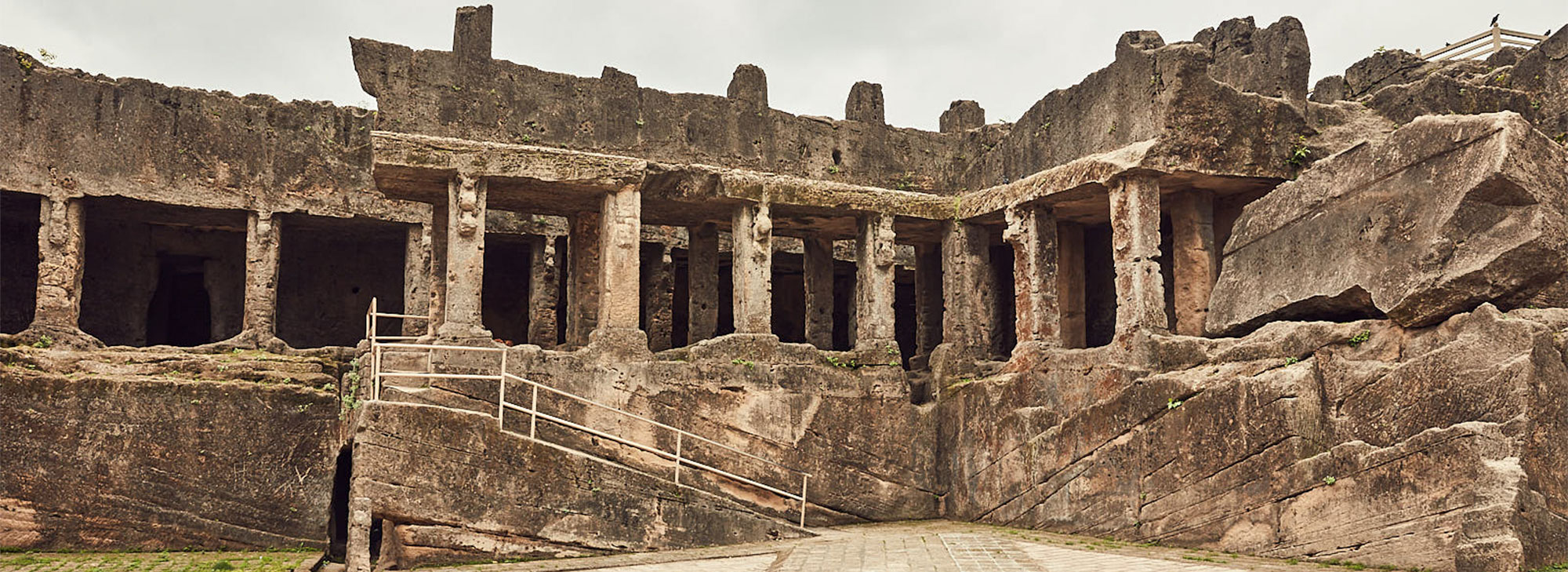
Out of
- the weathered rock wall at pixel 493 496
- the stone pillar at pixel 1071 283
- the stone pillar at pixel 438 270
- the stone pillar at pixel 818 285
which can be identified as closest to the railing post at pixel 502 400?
the weathered rock wall at pixel 493 496

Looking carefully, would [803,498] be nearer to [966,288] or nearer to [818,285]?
[966,288]

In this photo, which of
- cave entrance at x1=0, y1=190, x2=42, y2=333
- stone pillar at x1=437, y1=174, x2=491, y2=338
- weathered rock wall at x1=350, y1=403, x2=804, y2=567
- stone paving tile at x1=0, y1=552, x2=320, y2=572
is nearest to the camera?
weathered rock wall at x1=350, y1=403, x2=804, y2=567

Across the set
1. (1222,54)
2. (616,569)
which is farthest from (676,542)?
(1222,54)

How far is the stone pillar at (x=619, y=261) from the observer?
15.3 m

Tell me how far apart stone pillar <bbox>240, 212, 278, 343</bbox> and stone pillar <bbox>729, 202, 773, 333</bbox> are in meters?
8.30

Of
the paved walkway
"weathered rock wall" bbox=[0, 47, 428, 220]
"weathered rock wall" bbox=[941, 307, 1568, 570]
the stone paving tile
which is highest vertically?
"weathered rock wall" bbox=[0, 47, 428, 220]

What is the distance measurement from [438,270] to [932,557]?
8.02 meters

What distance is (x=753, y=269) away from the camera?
16.4m

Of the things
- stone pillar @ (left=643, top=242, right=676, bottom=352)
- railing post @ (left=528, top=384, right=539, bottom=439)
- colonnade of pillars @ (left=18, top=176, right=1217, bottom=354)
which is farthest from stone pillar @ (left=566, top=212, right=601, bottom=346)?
stone pillar @ (left=643, top=242, right=676, bottom=352)

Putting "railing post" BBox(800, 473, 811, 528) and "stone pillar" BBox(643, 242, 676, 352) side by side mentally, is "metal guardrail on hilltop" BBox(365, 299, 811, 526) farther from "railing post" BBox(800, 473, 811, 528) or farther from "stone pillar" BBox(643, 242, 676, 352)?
"stone pillar" BBox(643, 242, 676, 352)

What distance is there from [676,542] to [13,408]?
823cm

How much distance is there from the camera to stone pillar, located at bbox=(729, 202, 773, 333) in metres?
16.2

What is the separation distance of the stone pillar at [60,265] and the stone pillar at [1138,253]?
14.9 meters

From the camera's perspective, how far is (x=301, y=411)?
1589 cm
